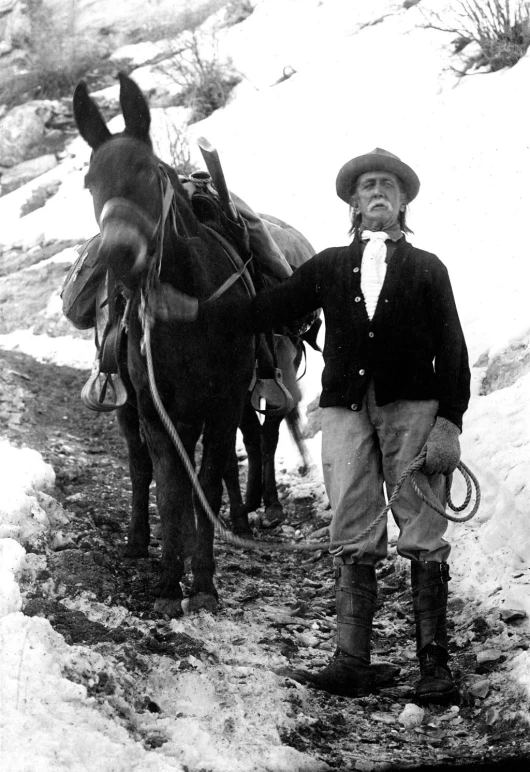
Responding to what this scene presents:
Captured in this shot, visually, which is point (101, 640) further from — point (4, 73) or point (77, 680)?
point (4, 73)

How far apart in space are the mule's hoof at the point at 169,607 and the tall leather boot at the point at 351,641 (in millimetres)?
725

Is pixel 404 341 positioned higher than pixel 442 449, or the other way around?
pixel 404 341

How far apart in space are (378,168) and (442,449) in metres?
1.22

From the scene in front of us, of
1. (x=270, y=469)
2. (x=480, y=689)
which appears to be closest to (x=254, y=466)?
(x=270, y=469)

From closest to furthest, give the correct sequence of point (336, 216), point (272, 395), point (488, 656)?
point (488, 656) < point (272, 395) < point (336, 216)

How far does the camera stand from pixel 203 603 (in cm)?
409

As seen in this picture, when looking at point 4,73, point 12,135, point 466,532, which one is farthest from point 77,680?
point 4,73

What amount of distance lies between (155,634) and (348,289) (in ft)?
5.37

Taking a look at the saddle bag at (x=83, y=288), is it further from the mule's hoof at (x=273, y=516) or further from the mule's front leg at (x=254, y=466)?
the mule's hoof at (x=273, y=516)

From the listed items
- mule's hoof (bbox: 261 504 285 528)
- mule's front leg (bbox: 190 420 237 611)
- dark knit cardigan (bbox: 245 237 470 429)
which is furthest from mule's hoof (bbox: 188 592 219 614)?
mule's hoof (bbox: 261 504 285 528)

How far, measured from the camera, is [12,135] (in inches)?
645

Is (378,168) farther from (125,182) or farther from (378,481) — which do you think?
(378,481)

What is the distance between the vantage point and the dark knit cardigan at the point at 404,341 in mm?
3510

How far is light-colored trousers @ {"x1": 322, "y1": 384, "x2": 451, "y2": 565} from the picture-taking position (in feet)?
11.5
